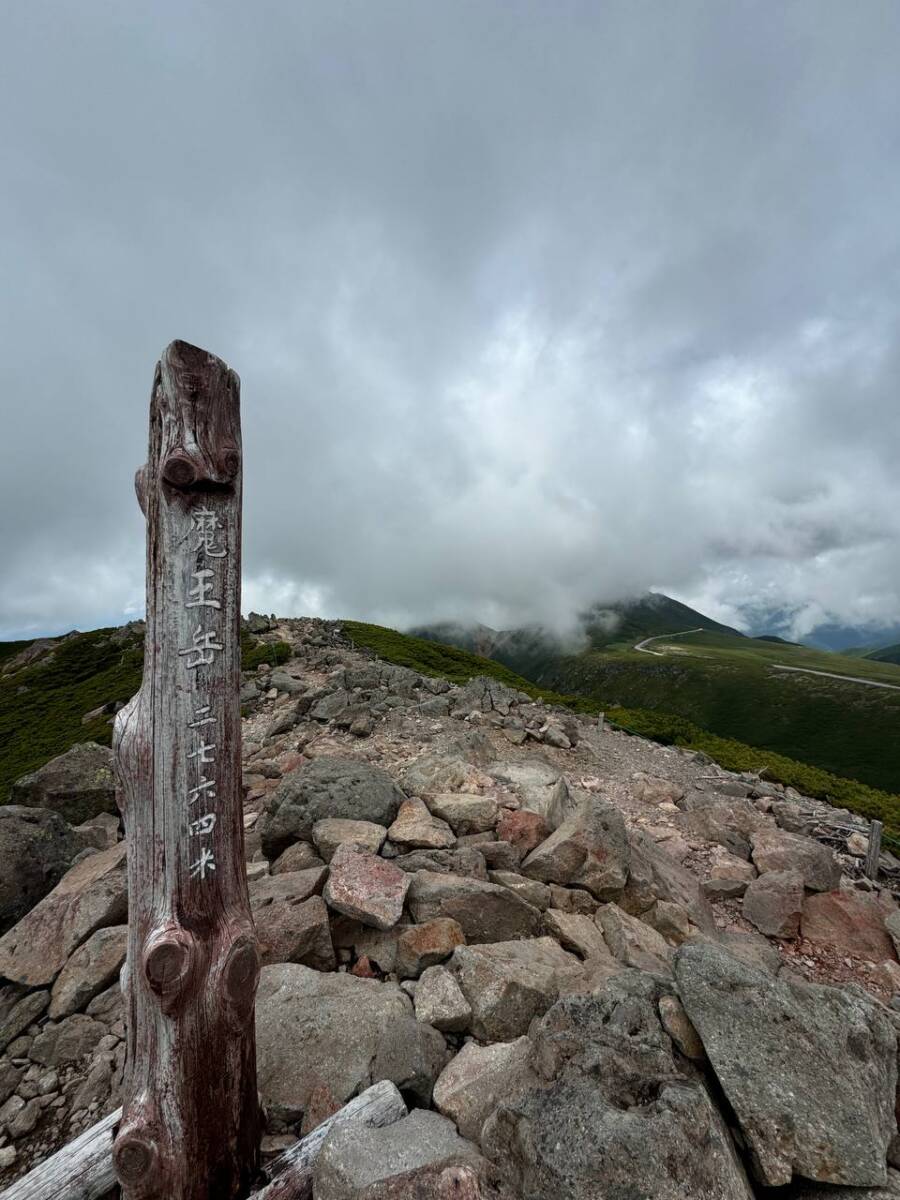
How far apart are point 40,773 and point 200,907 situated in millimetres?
11285

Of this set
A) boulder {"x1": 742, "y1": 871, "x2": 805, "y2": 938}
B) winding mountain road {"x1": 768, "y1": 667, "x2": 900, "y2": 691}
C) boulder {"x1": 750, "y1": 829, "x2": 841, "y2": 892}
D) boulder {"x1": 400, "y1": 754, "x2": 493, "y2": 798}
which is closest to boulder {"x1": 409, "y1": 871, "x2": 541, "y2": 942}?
boulder {"x1": 400, "y1": 754, "x2": 493, "y2": 798}

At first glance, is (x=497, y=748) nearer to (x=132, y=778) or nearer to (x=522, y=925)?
(x=522, y=925)

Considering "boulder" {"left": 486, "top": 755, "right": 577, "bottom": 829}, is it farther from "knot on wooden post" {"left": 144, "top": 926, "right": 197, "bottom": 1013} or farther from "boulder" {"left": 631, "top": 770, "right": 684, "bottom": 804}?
"knot on wooden post" {"left": 144, "top": 926, "right": 197, "bottom": 1013}

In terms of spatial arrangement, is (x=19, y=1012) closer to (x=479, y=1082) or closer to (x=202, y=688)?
(x=202, y=688)

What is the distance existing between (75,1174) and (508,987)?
4.04 m

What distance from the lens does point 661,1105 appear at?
3666mm

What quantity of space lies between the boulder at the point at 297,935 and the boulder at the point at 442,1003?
1.51m

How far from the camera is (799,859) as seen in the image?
11.4 meters

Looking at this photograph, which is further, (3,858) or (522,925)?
(3,858)

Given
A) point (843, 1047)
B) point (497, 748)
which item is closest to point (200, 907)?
point (843, 1047)

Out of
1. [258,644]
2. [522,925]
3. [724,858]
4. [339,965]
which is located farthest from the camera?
[258,644]

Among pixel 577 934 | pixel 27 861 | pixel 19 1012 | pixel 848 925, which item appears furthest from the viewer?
pixel 848 925

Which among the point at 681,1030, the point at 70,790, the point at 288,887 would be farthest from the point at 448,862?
the point at 70,790

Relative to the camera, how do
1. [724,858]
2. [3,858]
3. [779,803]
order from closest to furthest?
1. [3,858]
2. [724,858]
3. [779,803]
